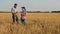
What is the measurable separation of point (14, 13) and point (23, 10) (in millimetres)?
580

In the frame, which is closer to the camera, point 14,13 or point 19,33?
point 19,33

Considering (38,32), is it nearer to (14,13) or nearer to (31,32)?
(31,32)

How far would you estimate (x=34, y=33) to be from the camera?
9062mm

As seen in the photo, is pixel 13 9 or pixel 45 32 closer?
pixel 45 32

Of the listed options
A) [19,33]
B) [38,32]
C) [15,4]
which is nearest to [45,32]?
[38,32]

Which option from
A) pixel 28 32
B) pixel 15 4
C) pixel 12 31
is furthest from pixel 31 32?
pixel 15 4

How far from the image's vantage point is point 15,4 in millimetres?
15125

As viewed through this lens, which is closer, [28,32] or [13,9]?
[28,32]

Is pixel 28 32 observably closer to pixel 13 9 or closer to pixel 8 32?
pixel 8 32

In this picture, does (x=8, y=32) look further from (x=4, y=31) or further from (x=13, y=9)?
(x=13, y=9)

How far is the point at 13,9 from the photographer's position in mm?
15586

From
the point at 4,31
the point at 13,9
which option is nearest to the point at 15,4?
the point at 13,9

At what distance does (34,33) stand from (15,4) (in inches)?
247

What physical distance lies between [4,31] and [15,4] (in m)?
5.86
